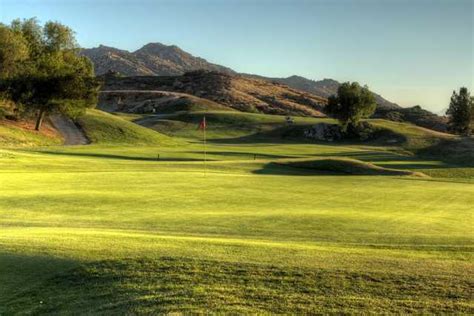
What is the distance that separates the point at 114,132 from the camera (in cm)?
7019

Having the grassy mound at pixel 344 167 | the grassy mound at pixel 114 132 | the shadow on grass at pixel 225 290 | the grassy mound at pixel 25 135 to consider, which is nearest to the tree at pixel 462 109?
the grassy mound at pixel 114 132

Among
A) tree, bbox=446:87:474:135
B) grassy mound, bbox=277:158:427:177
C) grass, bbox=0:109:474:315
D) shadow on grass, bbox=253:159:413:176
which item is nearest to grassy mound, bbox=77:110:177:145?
shadow on grass, bbox=253:159:413:176

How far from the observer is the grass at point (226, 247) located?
8.15m

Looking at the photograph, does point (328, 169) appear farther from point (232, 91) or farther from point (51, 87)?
point (232, 91)

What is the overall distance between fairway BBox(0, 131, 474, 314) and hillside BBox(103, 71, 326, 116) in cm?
11699

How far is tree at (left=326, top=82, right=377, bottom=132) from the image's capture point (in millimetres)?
87375

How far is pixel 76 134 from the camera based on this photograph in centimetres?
6894

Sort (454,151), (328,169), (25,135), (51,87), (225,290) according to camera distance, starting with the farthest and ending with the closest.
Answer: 1. (454,151)
2. (51,87)
3. (25,135)
4. (328,169)
5. (225,290)

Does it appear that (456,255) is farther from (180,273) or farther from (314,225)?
(180,273)

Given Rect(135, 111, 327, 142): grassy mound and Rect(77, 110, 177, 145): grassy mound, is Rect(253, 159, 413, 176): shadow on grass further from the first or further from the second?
Rect(135, 111, 327, 142): grassy mound

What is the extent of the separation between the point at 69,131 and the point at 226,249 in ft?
211

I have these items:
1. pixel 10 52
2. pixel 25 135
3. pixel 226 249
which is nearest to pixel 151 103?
pixel 10 52

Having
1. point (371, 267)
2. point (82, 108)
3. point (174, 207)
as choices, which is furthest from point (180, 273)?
point (82, 108)

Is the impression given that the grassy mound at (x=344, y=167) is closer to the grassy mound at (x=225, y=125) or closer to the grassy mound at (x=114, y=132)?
the grassy mound at (x=114, y=132)
